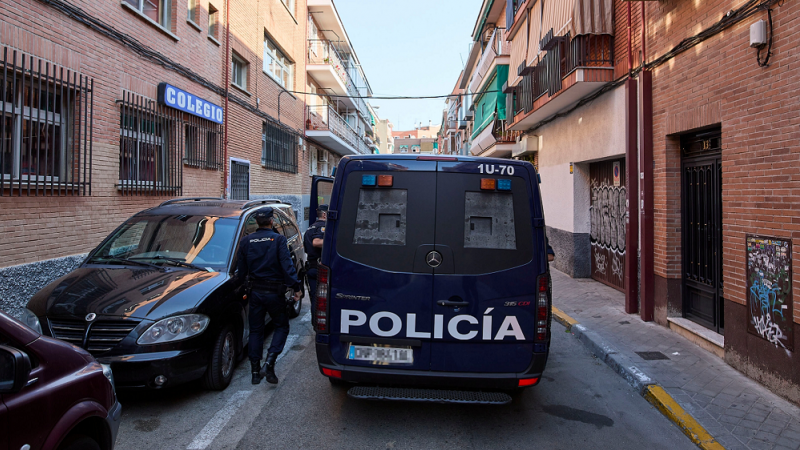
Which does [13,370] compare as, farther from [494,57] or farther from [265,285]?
[494,57]

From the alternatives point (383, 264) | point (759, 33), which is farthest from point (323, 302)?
point (759, 33)

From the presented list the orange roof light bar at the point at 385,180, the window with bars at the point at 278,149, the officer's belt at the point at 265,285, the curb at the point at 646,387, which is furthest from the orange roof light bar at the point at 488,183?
the window with bars at the point at 278,149

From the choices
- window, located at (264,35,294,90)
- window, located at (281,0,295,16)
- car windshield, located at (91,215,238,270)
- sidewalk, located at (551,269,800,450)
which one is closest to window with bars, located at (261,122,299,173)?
window, located at (264,35,294,90)

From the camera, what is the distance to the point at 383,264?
11.9ft

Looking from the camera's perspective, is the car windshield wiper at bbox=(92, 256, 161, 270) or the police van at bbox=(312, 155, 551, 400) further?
the car windshield wiper at bbox=(92, 256, 161, 270)

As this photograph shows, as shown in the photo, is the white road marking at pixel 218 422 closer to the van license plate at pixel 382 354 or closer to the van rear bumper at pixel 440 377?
the van rear bumper at pixel 440 377

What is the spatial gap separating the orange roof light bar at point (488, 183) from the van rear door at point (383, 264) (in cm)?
38

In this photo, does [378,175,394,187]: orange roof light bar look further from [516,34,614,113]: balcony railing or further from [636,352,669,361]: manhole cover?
[516,34,614,113]: balcony railing

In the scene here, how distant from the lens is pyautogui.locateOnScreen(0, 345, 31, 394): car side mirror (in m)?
1.98

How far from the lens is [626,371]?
5070 millimetres

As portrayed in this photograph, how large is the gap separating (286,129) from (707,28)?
15.2 m

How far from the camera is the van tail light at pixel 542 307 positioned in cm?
363

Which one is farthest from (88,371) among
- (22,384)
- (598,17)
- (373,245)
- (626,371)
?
(598,17)

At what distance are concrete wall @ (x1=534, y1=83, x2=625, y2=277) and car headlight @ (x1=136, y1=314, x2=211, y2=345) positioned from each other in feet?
23.4
